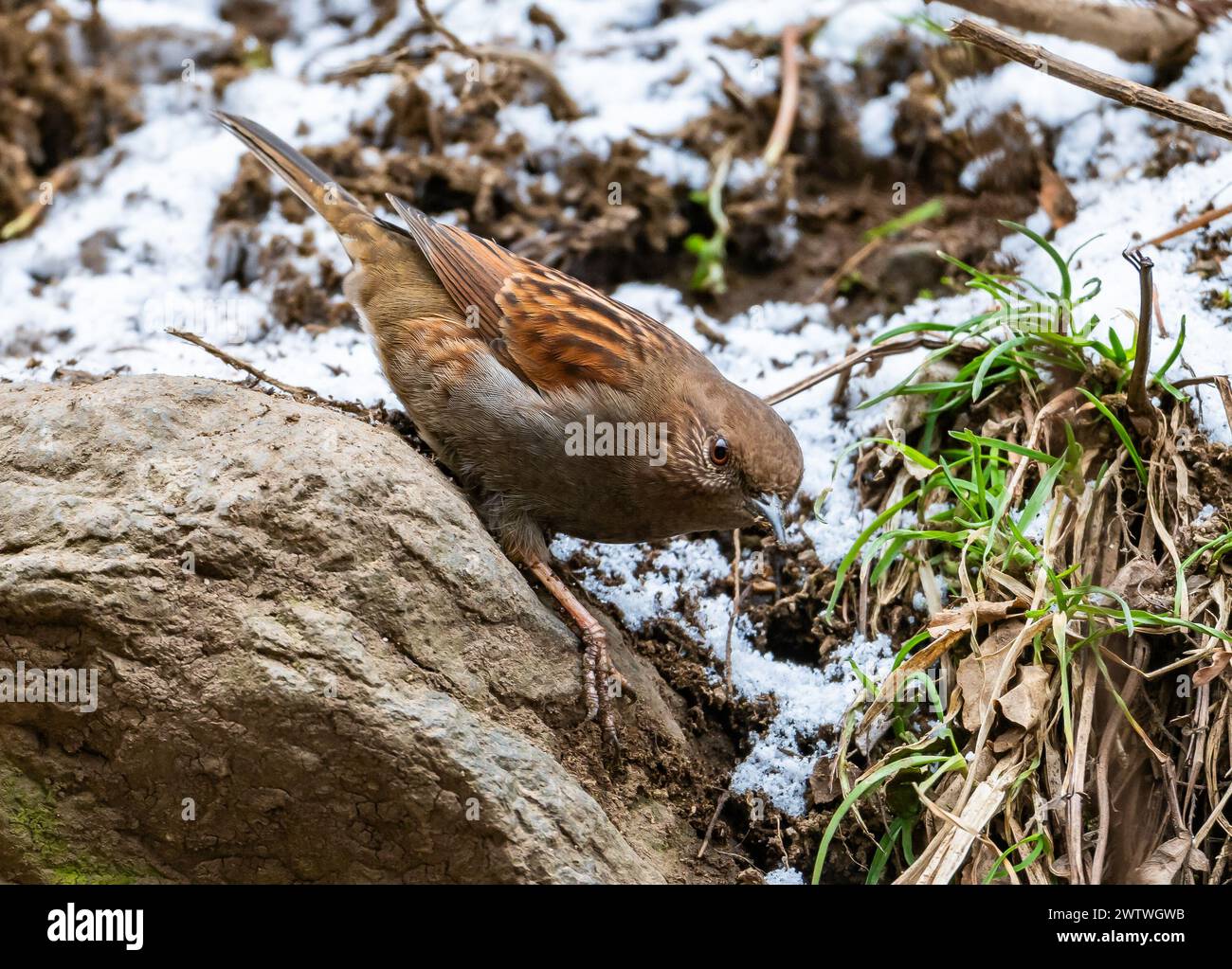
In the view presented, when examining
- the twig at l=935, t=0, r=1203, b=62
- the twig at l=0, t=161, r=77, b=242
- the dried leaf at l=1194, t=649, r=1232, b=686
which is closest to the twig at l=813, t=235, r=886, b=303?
the twig at l=935, t=0, r=1203, b=62

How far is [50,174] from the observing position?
6.69m

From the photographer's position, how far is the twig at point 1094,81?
3891 millimetres

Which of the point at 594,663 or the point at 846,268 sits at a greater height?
the point at 846,268

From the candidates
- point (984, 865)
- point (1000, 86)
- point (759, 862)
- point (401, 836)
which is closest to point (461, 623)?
point (401, 836)

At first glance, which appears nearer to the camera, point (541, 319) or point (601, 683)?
point (601, 683)

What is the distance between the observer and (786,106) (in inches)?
267

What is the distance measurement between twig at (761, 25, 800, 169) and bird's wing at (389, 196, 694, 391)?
7.70ft

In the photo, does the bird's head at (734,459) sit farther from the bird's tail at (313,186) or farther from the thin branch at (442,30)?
the thin branch at (442,30)

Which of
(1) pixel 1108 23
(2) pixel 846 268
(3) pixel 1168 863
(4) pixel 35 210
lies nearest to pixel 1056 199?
(1) pixel 1108 23

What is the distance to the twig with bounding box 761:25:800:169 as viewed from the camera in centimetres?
663

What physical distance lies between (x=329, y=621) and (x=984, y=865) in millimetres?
1973

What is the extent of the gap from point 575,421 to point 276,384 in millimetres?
1091

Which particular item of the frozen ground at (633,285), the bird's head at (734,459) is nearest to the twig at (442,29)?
the frozen ground at (633,285)

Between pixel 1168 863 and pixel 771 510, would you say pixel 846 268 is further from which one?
pixel 1168 863
